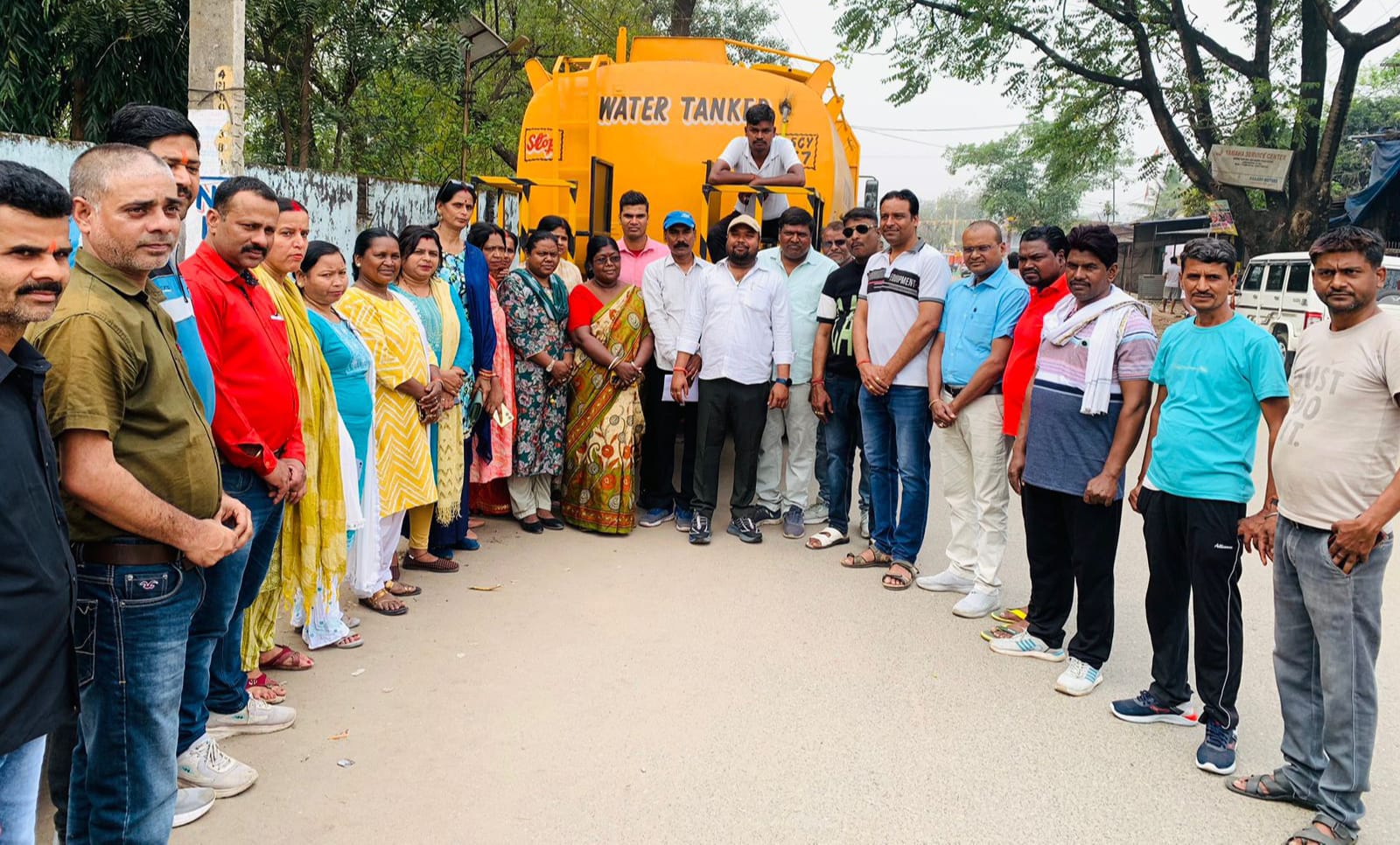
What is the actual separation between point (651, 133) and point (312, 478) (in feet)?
14.4

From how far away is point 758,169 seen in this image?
668 centimetres

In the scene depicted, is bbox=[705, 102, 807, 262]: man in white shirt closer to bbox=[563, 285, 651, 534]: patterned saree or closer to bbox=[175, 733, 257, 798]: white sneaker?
bbox=[563, 285, 651, 534]: patterned saree

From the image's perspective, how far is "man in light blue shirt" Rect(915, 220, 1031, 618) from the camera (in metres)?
4.82

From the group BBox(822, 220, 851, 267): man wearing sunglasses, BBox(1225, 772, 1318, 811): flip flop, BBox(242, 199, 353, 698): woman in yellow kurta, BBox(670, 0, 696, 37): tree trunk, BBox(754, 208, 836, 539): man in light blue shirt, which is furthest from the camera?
BBox(670, 0, 696, 37): tree trunk

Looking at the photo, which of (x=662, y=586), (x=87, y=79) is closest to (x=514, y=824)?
(x=662, y=586)

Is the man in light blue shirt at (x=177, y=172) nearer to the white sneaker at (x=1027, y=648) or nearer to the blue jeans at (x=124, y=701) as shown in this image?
the blue jeans at (x=124, y=701)

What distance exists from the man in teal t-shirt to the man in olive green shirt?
119 inches

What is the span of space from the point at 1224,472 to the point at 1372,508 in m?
0.61

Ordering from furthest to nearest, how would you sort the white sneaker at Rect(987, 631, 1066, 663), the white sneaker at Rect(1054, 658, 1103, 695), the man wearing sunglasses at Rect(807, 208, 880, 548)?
the man wearing sunglasses at Rect(807, 208, 880, 548) → the white sneaker at Rect(987, 631, 1066, 663) → the white sneaker at Rect(1054, 658, 1103, 695)

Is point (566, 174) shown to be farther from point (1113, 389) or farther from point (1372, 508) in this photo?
point (1372, 508)

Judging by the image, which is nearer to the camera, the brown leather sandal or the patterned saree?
the brown leather sandal

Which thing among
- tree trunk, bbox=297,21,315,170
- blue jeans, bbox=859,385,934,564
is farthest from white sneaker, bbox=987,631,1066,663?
tree trunk, bbox=297,21,315,170

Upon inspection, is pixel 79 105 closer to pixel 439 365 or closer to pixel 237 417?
pixel 439 365

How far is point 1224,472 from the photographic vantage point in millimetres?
3328
